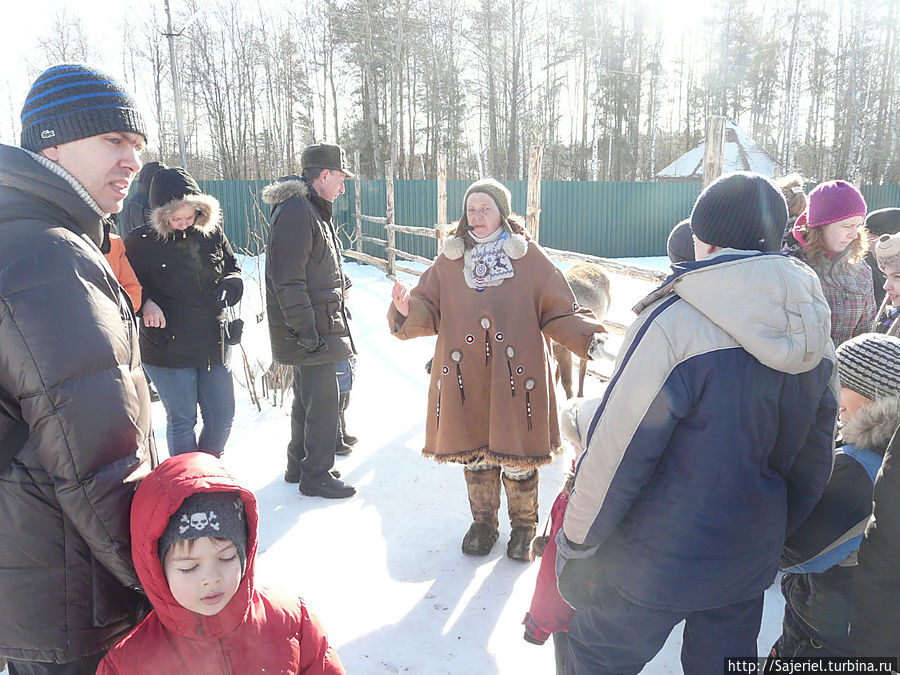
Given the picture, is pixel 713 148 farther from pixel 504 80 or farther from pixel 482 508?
pixel 504 80

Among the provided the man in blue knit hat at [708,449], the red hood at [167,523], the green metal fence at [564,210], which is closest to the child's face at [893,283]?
the man in blue knit hat at [708,449]

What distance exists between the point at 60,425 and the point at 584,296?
14.9 feet

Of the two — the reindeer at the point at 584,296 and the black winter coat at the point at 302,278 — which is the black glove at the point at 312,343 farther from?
the reindeer at the point at 584,296

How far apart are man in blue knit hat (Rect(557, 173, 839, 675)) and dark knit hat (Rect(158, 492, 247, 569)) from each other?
85cm

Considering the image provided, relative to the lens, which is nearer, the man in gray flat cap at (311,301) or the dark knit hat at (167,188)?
the dark knit hat at (167,188)

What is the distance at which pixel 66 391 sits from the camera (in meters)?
1.12

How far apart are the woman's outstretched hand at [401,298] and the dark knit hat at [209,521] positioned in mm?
1504

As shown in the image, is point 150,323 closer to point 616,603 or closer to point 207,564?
point 207,564

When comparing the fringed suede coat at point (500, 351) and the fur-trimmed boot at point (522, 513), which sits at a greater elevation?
the fringed suede coat at point (500, 351)

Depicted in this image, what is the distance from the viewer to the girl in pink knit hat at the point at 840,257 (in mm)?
2824

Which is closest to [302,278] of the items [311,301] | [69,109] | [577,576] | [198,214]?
[311,301]

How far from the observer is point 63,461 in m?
1.13

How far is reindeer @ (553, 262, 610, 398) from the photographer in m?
4.85

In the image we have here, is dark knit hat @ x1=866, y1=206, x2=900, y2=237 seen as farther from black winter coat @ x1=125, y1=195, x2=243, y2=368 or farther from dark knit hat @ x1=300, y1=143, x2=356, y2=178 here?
black winter coat @ x1=125, y1=195, x2=243, y2=368
